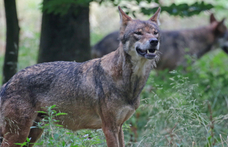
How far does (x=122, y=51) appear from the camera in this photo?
13.3 ft

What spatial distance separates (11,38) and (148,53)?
3152mm

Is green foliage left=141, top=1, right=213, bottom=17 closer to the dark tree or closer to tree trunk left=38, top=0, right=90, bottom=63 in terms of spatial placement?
the dark tree

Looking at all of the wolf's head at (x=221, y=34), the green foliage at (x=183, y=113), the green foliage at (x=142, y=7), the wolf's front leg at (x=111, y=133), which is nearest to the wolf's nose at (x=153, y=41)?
the green foliage at (x=183, y=113)

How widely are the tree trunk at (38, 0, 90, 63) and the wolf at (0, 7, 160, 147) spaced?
1981mm

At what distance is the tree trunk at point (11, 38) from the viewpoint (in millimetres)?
5844

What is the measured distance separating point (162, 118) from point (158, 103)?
3.53 feet

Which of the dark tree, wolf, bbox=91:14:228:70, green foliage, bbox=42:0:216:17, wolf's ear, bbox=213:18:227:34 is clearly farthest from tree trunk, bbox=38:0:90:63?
wolf's ear, bbox=213:18:227:34

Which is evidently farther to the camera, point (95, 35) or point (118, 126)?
point (95, 35)

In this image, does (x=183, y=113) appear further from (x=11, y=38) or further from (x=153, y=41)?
(x=11, y=38)

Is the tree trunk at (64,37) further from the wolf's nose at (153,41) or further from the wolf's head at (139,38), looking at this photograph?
the wolf's nose at (153,41)

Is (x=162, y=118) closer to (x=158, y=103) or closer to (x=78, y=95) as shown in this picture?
(x=158, y=103)

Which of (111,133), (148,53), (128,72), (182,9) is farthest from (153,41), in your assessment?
(182,9)

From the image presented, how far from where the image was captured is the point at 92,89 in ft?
13.4

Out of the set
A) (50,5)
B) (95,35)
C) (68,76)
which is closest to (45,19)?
(50,5)
